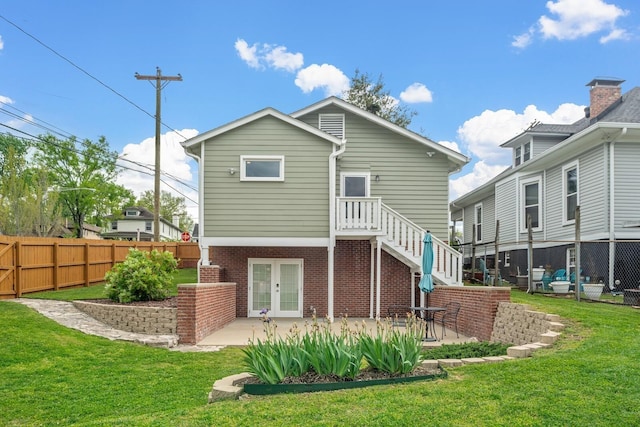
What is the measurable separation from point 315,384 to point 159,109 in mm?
18232

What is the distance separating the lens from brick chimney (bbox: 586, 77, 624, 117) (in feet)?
54.7

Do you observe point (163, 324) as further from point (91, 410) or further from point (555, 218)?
point (555, 218)

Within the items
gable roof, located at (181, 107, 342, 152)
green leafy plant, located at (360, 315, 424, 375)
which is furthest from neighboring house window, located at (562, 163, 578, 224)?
green leafy plant, located at (360, 315, 424, 375)

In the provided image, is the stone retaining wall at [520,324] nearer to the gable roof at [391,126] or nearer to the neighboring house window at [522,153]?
the gable roof at [391,126]

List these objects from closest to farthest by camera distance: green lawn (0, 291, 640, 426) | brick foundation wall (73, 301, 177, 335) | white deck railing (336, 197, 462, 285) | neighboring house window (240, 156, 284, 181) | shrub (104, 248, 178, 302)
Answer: green lawn (0, 291, 640, 426), brick foundation wall (73, 301, 177, 335), shrub (104, 248, 178, 302), white deck railing (336, 197, 462, 285), neighboring house window (240, 156, 284, 181)

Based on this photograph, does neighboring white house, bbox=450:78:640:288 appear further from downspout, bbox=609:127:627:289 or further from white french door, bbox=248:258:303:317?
white french door, bbox=248:258:303:317

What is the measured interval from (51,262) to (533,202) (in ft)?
56.3

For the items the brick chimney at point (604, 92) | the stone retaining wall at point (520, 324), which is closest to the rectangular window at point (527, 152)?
the brick chimney at point (604, 92)

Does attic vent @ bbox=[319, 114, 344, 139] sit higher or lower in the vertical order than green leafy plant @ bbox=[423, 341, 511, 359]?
higher

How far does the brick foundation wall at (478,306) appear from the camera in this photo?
9.09 meters

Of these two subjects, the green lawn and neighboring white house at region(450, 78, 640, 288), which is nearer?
the green lawn

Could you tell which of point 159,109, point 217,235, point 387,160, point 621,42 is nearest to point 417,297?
point 387,160

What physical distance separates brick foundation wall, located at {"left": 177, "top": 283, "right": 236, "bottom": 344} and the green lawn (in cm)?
87

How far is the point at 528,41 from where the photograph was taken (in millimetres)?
16625
